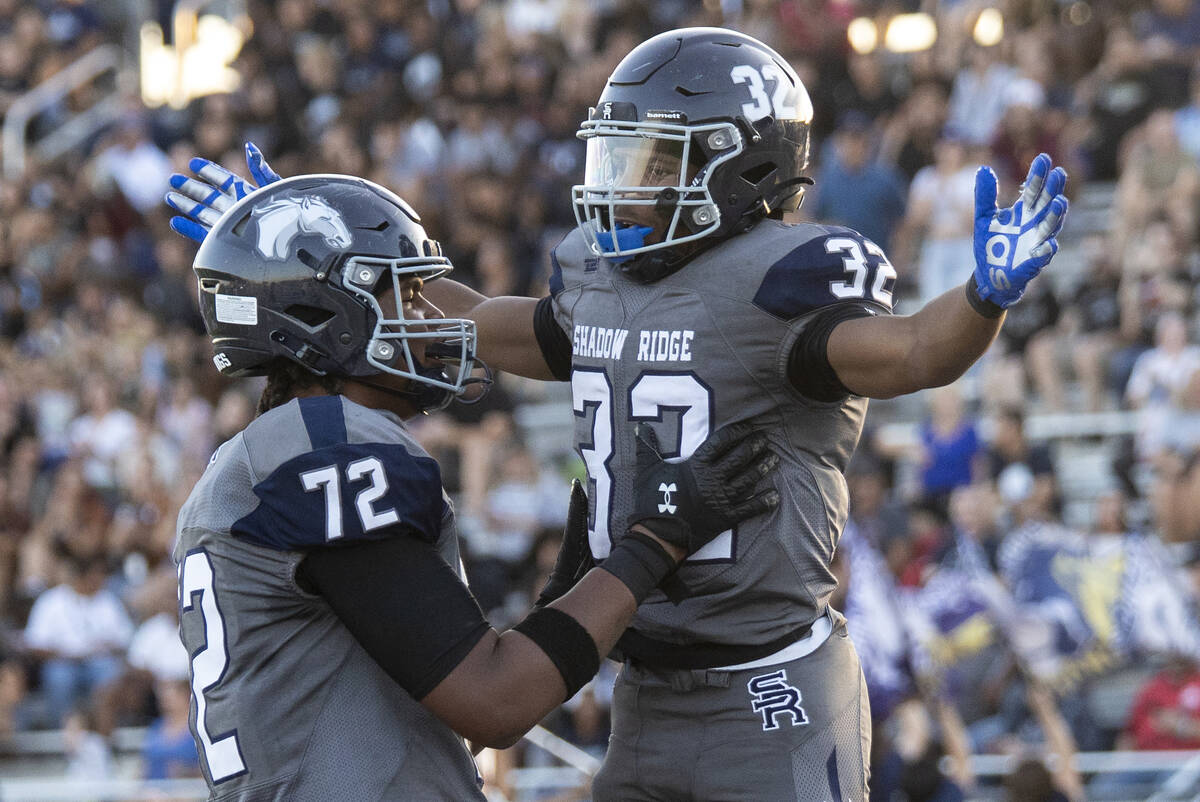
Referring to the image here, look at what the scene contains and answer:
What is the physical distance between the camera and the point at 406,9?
14.4 metres

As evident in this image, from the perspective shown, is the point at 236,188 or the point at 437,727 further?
the point at 236,188

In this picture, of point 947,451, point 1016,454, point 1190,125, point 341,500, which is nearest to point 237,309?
point 341,500

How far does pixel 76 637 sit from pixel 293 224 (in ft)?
26.0

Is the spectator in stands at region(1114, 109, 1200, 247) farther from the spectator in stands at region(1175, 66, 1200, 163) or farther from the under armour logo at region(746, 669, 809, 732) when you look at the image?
the under armour logo at region(746, 669, 809, 732)

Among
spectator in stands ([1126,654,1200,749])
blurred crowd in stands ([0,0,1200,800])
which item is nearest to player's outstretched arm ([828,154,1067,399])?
blurred crowd in stands ([0,0,1200,800])

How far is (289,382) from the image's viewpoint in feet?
9.77

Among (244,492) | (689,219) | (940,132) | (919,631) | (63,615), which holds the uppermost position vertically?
(689,219)

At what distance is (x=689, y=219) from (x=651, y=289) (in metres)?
0.16

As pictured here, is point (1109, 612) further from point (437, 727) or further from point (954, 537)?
point (437, 727)

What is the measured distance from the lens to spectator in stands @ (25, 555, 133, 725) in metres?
10.1

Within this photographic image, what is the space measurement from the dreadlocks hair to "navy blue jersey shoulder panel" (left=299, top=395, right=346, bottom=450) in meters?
0.11

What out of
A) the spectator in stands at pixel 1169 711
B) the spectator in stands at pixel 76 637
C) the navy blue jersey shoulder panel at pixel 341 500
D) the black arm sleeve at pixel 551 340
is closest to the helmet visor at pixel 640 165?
the black arm sleeve at pixel 551 340

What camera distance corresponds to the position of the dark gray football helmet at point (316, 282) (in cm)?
289

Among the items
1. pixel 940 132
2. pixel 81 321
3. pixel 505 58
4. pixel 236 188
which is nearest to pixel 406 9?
pixel 505 58
